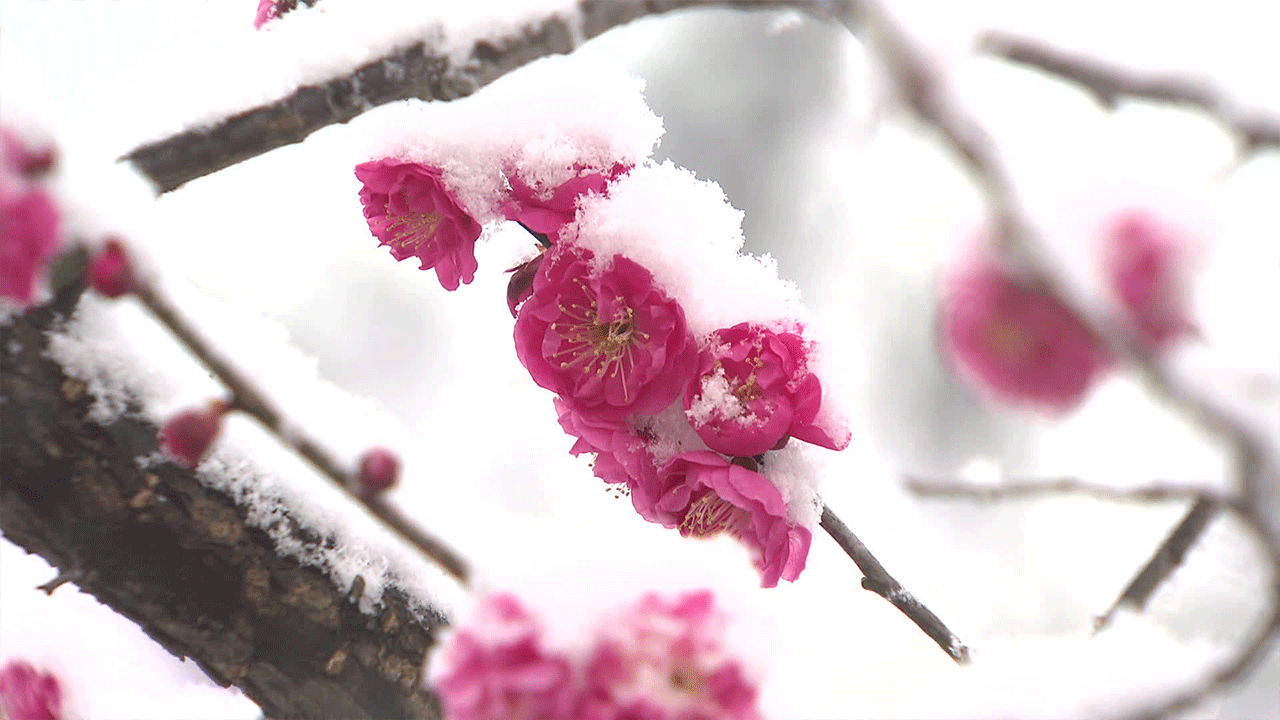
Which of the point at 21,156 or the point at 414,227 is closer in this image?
the point at 21,156

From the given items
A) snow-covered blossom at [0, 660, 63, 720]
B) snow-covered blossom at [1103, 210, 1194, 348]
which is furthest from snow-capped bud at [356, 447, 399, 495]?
snow-covered blossom at [0, 660, 63, 720]

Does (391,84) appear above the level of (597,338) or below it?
above

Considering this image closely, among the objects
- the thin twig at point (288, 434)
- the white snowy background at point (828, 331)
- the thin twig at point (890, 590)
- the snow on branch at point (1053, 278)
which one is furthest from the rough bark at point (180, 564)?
the snow on branch at point (1053, 278)

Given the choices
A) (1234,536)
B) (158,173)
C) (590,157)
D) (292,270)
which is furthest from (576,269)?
(292,270)

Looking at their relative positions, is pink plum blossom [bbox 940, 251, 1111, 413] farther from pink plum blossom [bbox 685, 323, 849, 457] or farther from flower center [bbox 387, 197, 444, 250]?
flower center [bbox 387, 197, 444, 250]

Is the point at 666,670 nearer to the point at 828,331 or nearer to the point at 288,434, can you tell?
the point at 288,434

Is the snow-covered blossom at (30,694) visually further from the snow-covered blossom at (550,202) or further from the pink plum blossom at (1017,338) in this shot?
the pink plum blossom at (1017,338)

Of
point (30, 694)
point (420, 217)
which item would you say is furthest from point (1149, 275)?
point (30, 694)
